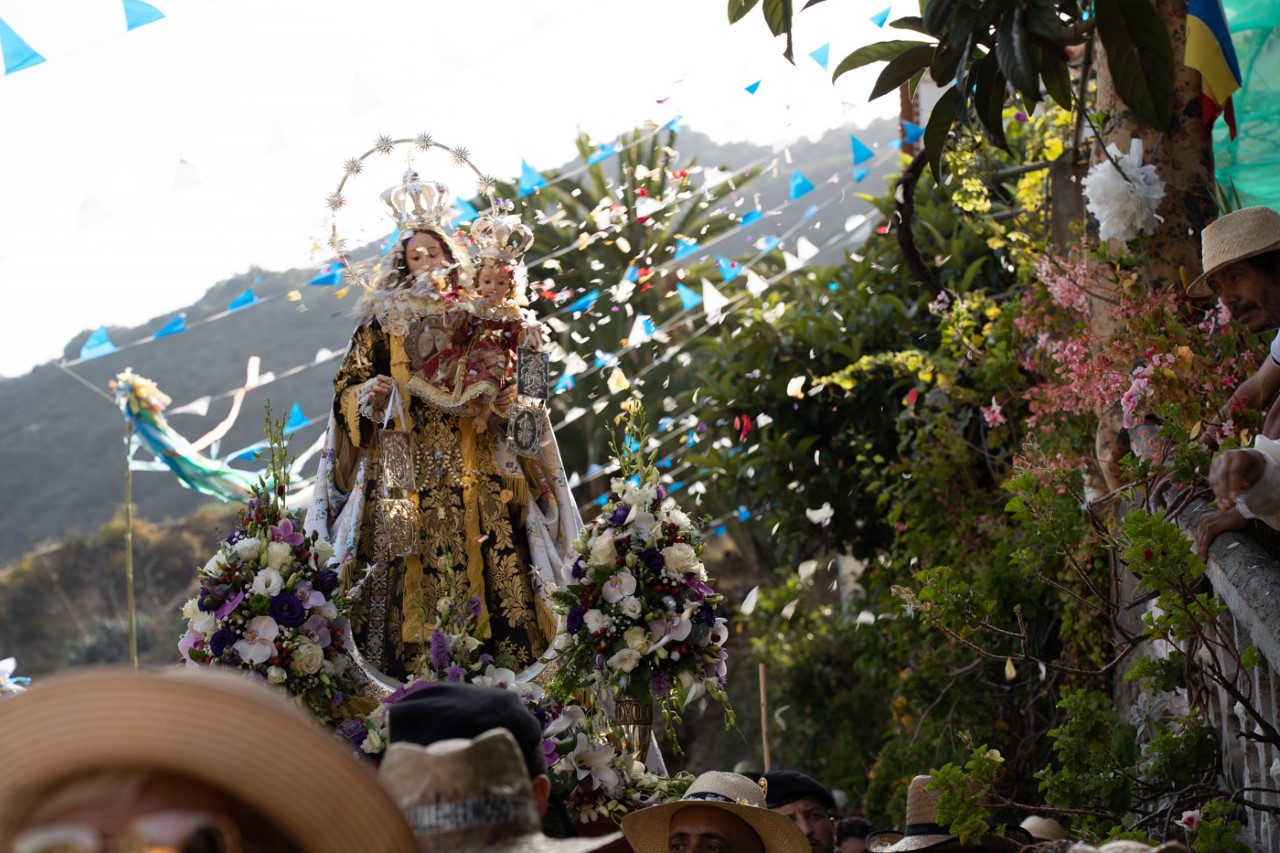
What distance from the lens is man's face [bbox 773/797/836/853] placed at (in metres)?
4.86

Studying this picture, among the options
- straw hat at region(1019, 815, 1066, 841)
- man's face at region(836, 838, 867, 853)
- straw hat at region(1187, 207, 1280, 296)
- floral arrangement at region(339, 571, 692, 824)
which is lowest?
man's face at region(836, 838, 867, 853)

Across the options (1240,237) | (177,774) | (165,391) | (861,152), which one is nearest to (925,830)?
(1240,237)

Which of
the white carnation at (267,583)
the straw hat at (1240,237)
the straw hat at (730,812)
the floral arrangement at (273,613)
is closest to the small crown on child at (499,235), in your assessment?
the floral arrangement at (273,613)

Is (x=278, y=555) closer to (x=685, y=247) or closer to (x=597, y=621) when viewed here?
(x=597, y=621)

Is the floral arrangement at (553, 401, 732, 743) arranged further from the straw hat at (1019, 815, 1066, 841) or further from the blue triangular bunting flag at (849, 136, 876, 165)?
the blue triangular bunting flag at (849, 136, 876, 165)

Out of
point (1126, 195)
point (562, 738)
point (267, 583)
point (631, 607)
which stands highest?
point (1126, 195)

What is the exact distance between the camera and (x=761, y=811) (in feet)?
12.9

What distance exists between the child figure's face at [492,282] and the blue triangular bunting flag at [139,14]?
1842 mm

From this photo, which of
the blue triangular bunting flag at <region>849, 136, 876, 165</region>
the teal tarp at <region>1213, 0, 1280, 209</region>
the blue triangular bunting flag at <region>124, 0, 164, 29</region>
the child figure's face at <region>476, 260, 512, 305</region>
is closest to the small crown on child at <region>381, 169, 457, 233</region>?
the child figure's face at <region>476, 260, 512, 305</region>

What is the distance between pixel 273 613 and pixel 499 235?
214 cm

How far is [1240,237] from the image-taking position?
4.12 m

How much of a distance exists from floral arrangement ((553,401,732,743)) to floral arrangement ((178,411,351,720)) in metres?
0.90

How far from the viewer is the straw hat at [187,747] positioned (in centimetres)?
155

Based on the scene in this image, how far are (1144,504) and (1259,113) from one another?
2.10m
